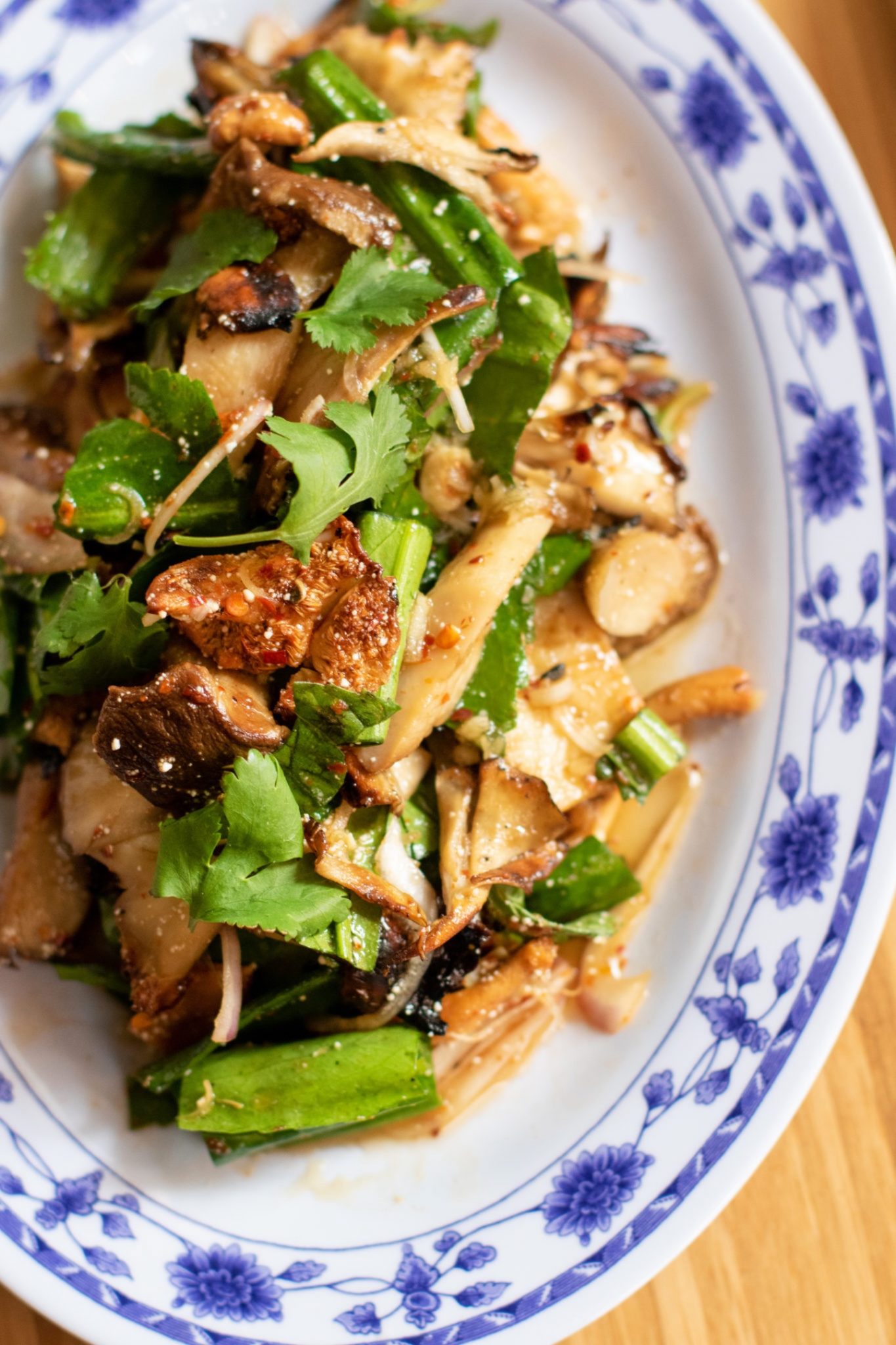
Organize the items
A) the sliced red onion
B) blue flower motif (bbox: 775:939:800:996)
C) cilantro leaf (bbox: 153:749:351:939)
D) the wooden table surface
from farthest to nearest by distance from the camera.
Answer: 1. the wooden table surface
2. blue flower motif (bbox: 775:939:800:996)
3. the sliced red onion
4. cilantro leaf (bbox: 153:749:351:939)

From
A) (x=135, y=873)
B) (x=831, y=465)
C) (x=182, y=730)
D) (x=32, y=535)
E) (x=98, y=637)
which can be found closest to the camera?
(x=182, y=730)

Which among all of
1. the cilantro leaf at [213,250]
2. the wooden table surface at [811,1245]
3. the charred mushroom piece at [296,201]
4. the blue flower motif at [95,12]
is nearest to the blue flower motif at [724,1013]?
the wooden table surface at [811,1245]

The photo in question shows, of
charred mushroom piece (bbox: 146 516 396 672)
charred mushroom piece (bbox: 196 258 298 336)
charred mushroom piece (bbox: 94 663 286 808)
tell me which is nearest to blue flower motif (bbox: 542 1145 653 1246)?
charred mushroom piece (bbox: 94 663 286 808)

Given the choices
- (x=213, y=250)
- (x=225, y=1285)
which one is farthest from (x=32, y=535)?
(x=225, y=1285)

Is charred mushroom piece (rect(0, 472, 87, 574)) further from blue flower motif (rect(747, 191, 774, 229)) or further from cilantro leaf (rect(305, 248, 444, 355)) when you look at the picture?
blue flower motif (rect(747, 191, 774, 229))

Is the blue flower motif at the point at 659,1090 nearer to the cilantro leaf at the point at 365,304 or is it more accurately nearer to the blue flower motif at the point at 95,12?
the cilantro leaf at the point at 365,304

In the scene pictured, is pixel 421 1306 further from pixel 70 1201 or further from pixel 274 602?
pixel 274 602
